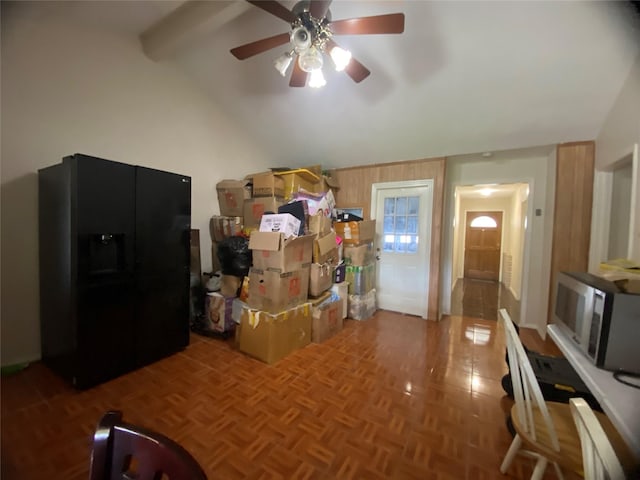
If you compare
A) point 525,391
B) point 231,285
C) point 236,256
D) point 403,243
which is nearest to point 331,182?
point 403,243

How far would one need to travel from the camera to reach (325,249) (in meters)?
2.96

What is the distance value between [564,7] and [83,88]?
394 centimetres

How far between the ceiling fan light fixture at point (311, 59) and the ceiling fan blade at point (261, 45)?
17 centimetres

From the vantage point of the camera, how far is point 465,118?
2852mm

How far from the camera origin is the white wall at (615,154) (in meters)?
2.06

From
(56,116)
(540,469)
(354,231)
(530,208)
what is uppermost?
(56,116)

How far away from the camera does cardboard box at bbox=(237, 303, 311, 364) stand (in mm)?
2318

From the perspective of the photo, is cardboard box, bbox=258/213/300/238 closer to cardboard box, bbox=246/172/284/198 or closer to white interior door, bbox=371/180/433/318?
cardboard box, bbox=246/172/284/198

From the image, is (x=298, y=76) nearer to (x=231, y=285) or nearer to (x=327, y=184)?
(x=327, y=184)

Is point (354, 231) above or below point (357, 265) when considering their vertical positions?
above

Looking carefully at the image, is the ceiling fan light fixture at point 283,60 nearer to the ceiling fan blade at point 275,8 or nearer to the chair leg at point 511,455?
the ceiling fan blade at point 275,8

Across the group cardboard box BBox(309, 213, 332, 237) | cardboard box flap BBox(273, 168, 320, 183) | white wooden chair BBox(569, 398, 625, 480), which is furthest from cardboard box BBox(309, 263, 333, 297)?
white wooden chair BBox(569, 398, 625, 480)

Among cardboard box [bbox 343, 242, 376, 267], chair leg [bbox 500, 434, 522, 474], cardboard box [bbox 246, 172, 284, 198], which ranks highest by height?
cardboard box [bbox 246, 172, 284, 198]

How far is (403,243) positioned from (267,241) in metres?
2.35
